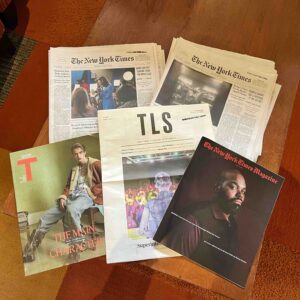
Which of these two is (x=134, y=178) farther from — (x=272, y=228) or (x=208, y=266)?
(x=272, y=228)

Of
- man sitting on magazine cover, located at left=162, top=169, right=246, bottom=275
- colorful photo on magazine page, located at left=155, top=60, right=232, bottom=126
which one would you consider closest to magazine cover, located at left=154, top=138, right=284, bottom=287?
man sitting on magazine cover, located at left=162, top=169, right=246, bottom=275

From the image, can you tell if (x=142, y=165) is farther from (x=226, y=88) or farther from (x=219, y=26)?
(x=219, y=26)

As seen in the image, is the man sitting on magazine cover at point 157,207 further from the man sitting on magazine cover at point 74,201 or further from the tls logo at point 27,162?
the tls logo at point 27,162

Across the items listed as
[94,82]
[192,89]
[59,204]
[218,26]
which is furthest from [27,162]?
[218,26]

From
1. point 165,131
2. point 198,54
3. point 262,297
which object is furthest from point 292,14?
point 262,297

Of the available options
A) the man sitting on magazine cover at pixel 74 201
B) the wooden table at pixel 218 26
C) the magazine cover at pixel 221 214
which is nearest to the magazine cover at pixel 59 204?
the man sitting on magazine cover at pixel 74 201

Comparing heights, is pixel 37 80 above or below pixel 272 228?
above

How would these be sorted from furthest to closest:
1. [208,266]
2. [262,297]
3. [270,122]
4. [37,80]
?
[37,80] → [262,297] → [270,122] → [208,266]
